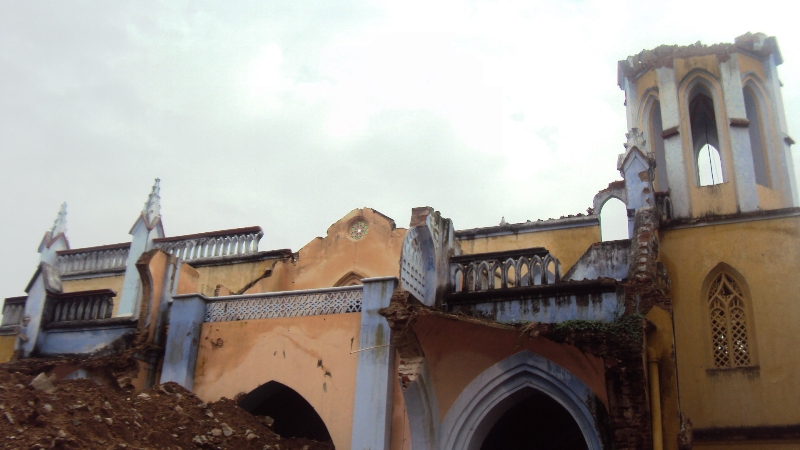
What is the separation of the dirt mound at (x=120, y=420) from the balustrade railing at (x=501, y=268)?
338 centimetres

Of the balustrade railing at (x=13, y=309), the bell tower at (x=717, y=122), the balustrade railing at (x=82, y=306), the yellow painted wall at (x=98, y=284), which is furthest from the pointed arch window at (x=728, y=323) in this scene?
the balustrade railing at (x=13, y=309)

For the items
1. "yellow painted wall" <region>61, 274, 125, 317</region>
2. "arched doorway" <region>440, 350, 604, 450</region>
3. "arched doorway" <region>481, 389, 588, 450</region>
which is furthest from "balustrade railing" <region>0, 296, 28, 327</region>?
"arched doorway" <region>481, 389, 588, 450</region>

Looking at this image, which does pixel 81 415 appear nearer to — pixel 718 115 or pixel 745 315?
pixel 745 315

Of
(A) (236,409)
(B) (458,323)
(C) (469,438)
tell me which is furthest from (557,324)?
(A) (236,409)

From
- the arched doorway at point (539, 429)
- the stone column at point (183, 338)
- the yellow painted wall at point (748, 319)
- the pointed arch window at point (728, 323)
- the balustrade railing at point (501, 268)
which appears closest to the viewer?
the balustrade railing at point (501, 268)

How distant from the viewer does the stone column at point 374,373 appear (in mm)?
11305

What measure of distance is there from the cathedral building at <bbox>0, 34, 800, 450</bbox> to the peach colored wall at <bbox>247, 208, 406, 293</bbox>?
0.05 metres

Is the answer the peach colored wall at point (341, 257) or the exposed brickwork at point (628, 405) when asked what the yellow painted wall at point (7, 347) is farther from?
the exposed brickwork at point (628, 405)

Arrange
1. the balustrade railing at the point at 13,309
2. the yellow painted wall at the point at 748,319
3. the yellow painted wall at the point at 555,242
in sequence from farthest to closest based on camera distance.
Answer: the balustrade railing at the point at 13,309 → the yellow painted wall at the point at 555,242 → the yellow painted wall at the point at 748,319

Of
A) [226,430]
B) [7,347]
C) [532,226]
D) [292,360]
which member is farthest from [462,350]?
[7,347]

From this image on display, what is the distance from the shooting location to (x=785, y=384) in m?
12.0

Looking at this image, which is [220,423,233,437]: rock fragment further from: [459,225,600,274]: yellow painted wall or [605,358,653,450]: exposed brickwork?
[459,225,600,274]: yellow painted wall

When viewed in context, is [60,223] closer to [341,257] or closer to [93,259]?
[93,259]

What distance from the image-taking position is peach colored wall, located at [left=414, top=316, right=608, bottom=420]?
10859 millimetres
